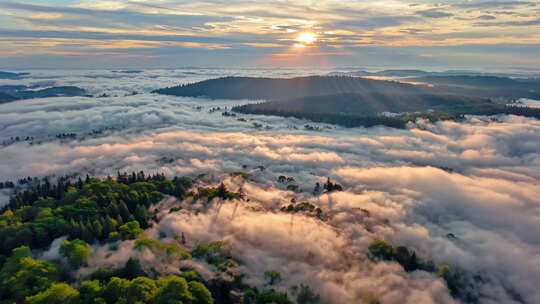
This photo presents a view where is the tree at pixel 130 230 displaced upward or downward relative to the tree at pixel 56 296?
downward

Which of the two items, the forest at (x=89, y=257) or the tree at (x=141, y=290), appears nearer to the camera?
the tree at (x=141, y=290)

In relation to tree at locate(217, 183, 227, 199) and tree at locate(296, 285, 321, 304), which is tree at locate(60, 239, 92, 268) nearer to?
tree at locate(296, 285, 321, 304)

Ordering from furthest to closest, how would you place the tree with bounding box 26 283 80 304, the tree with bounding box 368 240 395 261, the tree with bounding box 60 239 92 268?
the tree with bounding box 368 240 395 261, the tree with bounding box 60 239 92 268, the tree with bounding box 26 283 80 304

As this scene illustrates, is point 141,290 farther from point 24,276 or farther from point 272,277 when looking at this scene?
point 272,277

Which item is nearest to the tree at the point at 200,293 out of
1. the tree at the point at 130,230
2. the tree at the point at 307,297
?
the tree at the point at 307,297

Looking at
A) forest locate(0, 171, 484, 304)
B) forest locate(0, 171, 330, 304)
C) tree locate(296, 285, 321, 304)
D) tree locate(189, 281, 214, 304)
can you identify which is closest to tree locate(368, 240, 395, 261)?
forest locate(0, 171, 484, 304)

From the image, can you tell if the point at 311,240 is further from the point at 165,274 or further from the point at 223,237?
the point at 165,274

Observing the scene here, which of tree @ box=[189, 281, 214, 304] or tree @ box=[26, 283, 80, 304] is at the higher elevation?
tree @ box=[26, 283, 80, 304]

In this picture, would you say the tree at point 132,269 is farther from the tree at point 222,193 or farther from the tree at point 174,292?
the tree at point 222,193
